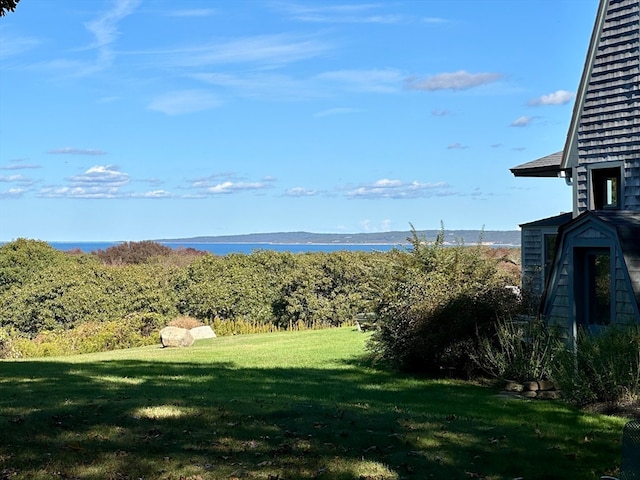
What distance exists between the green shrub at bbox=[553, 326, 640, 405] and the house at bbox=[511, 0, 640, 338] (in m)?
1.31

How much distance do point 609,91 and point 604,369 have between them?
283 inches

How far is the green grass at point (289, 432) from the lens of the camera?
23.9ft

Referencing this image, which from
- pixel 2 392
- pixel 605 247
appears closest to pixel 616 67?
pixel 605 247

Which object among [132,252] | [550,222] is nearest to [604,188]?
[550,222]

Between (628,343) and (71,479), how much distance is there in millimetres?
7827

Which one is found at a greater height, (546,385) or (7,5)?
(7,5)

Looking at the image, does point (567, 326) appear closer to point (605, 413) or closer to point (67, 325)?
point (605, 413)

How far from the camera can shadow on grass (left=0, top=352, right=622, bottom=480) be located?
23.9ft

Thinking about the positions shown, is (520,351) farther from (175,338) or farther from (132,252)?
(132,252)

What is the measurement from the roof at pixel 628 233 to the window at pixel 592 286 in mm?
566

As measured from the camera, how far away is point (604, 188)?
1585 centimetres

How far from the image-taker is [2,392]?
1115cm

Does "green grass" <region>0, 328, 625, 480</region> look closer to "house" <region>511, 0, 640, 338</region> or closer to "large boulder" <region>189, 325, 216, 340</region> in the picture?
"house" <region>511, 0, 640, 338</region>

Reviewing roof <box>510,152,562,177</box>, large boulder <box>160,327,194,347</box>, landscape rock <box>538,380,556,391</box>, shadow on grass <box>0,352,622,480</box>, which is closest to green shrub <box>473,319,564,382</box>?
landscape rock <box>538,380,556,391</box>
